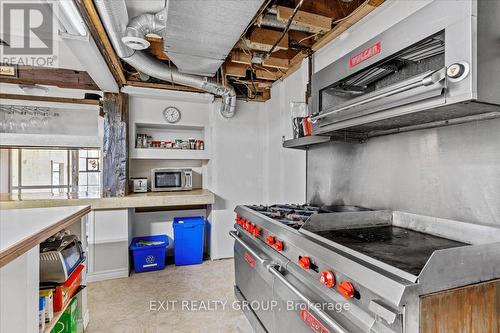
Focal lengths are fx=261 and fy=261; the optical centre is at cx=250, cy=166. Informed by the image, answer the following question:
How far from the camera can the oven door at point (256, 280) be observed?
1725mm

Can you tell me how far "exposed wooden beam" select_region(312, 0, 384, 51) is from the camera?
1.86 meters

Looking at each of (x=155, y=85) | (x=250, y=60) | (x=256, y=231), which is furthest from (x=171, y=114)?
(x=256, y=231)

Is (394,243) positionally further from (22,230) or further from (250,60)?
(250,60)

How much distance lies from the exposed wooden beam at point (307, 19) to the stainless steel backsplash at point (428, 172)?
986 millimetres

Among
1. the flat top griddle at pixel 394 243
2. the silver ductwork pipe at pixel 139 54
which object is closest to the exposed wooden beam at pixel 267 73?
the silver ductwork pipe at pixel 139 54

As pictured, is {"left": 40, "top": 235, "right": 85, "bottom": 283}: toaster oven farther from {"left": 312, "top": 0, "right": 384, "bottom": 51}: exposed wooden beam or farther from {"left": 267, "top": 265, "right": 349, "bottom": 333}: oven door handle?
{"left": 312, "top": 0, "right": 384, "bottom": 51}: exposed wooden beam

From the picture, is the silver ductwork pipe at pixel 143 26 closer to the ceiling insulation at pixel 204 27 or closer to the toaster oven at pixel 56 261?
the ceiling insulation at pixel 204 27

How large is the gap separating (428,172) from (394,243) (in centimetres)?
52

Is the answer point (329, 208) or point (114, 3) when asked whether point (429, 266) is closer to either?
point (329, 208)

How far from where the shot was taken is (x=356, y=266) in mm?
983

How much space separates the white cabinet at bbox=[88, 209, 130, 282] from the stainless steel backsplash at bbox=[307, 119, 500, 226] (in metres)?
2.62

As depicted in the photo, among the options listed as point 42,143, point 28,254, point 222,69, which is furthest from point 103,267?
point 222,69

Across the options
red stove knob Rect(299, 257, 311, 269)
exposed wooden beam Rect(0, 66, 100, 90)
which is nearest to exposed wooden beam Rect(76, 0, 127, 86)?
exposed wooden beam Rect(0, 66, 100, 90)

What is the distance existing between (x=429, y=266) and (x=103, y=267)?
351 centimetres
